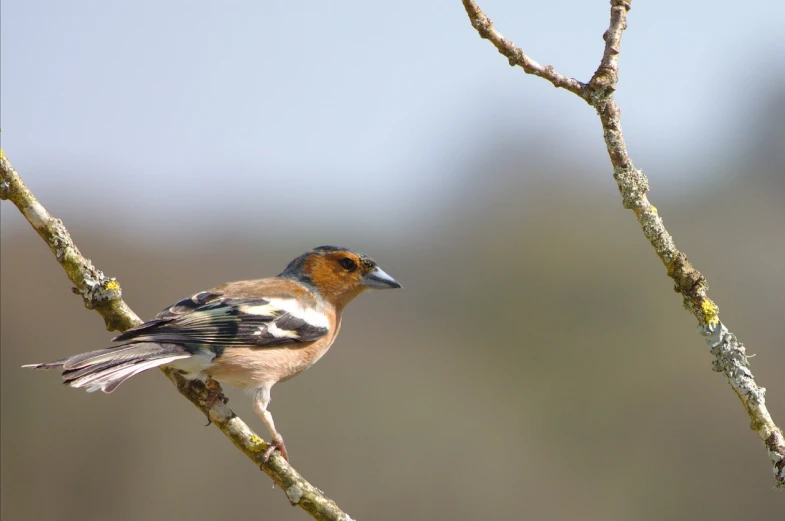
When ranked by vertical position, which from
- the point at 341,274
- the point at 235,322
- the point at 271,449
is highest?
the point at 341,274

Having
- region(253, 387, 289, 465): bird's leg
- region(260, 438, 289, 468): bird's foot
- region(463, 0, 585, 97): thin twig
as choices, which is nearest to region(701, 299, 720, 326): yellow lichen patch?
region(463, 0, 585, 97): thin twig

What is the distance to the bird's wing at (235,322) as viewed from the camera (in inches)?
243

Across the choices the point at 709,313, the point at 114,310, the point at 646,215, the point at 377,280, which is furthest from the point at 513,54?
the point at 377,280

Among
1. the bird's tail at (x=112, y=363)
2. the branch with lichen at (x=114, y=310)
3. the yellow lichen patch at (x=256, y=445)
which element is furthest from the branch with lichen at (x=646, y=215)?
the bird's tail at (x=112, y=363)

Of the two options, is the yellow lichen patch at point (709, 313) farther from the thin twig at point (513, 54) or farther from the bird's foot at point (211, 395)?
the bird's foot at point (211, 395)

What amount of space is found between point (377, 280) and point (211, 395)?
2.44 metres

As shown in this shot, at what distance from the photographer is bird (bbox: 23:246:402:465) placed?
554cm

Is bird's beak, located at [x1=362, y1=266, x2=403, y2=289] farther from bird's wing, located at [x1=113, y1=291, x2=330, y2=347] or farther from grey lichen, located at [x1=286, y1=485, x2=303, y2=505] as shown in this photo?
grey lichen, located at [x1=286, y1=485, x2=303, y2=505]

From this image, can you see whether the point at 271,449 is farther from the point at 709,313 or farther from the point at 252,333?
the point at 709,313

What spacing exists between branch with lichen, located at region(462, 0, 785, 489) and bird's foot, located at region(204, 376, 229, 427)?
9.33 ft

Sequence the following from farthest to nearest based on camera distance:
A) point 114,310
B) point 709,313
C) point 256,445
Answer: point 114,310
point 256,445
point 709,313

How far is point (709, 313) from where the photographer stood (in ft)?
14.5

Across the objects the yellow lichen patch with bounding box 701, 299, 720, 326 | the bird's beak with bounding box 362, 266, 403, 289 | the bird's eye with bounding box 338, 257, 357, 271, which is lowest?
the yellow lichen patch with bounding box 701, 299, 720, 326

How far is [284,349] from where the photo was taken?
680 centimetres
